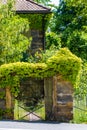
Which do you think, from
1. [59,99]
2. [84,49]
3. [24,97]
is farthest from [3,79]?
[84,49]

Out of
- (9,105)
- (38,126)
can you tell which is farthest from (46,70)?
(38,126)

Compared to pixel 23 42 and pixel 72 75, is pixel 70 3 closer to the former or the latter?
pixel 23 42

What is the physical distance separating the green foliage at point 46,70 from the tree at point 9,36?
232 centimetres

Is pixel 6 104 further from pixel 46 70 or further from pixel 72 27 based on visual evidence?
pixel 72 27

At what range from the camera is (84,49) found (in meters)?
35.2

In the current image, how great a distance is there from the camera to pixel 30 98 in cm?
1403

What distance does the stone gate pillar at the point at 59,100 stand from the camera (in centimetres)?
1357

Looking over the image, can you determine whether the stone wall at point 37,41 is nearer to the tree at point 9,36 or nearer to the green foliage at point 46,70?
the tree at point 9,36

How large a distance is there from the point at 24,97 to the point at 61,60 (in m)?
1.82

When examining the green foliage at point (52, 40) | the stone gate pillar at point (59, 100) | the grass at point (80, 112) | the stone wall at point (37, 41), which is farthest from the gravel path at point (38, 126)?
the green foliage at point (52, 40)

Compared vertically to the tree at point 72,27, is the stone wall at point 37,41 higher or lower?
higher

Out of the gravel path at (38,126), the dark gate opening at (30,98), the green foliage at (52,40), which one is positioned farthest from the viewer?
the green foliage at (52,40)

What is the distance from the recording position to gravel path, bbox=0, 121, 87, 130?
11.3m

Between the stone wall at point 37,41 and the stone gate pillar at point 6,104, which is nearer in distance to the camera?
the stone gate pillar at point 6,104
